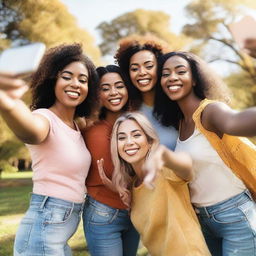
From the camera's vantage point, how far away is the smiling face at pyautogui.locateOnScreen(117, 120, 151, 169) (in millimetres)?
2930

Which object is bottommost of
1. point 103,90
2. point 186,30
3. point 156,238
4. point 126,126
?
point 156,238

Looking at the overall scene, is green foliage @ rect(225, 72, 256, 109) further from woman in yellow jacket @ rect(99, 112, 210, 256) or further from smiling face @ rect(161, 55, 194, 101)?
woman in yellow jacket @ rect(99, 112, 210, 256)

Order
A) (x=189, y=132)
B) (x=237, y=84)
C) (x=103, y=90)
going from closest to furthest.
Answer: (x=189, y=132), (x=103, y=90), (x=237, y=84)

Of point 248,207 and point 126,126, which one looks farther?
point 126,126

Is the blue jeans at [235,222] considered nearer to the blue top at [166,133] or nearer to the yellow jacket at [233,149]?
the yellow jacket at [233,149]

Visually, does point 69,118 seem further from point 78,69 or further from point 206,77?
point 206,77

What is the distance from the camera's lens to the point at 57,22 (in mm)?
16625

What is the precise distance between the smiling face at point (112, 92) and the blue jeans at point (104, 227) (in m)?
0.79

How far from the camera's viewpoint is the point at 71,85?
297 centimetres

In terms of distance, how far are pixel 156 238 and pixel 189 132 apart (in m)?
0.78

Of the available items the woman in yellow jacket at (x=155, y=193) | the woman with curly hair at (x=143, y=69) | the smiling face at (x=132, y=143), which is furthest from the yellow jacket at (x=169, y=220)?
the woman with curly hair at (x=143, y=69)

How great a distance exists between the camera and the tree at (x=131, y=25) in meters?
23.0

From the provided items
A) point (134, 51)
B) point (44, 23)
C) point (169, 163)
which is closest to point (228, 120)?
point (169, 163)

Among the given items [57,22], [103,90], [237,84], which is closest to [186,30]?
[237,84]
